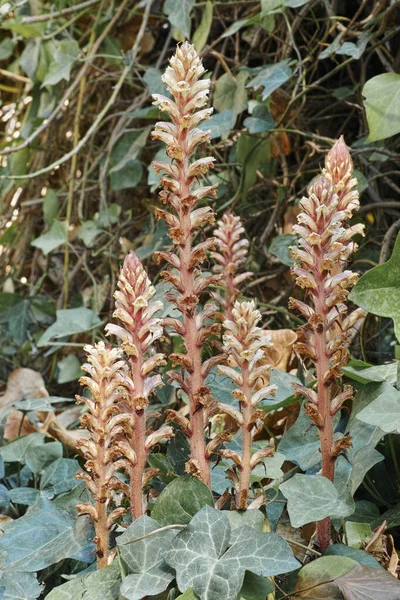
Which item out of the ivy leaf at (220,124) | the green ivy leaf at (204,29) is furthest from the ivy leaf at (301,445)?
the green ivy leaf at (204,29)

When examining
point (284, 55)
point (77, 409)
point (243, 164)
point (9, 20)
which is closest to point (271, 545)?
point (77, 409)

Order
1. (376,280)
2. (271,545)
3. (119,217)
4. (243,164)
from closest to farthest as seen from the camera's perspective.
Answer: (271,545) → (376,280) → (243,164) → (119,217)

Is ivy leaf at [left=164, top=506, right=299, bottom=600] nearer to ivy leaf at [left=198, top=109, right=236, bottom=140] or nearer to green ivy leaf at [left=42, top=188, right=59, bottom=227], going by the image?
ivy leaf at [left=198, top=109, right=236, bottom=140]

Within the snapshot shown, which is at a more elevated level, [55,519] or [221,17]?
[221,17]

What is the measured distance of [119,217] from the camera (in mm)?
2145

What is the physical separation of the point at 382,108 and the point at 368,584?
76 centimetres

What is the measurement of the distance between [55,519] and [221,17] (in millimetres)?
1358

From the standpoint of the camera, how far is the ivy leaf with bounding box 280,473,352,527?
0.72 meters

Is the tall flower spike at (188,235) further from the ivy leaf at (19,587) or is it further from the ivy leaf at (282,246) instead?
the ivy leaf at (282,246)

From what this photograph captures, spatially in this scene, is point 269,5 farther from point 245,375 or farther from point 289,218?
point 245,375

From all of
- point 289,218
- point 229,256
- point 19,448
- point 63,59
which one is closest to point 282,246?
point 289,218

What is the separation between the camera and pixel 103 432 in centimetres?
75

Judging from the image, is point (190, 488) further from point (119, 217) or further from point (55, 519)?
point (119, 217)

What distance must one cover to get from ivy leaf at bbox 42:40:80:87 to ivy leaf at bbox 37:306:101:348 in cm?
59
